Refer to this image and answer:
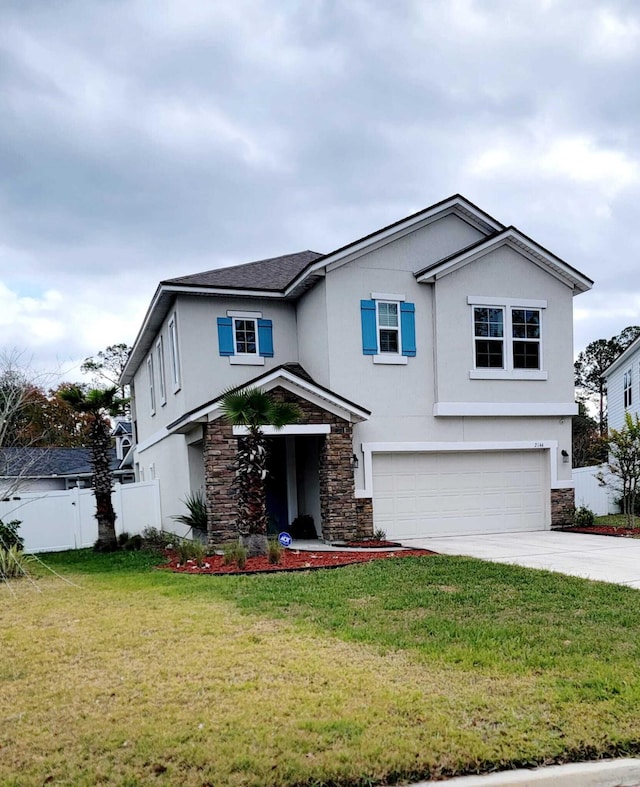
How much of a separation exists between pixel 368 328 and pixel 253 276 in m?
3.64

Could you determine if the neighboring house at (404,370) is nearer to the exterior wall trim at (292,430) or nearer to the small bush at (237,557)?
the exterior wall trim at (292,430)

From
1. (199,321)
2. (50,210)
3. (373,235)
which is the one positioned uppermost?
(50,210)

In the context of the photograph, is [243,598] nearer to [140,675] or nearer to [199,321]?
[140,675]

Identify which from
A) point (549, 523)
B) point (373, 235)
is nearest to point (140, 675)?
point (373, 235)

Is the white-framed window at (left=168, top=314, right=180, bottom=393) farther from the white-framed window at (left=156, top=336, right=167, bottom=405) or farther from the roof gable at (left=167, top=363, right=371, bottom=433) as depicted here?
the roof gable at (left=167, top=363, right=371, bottom=433)

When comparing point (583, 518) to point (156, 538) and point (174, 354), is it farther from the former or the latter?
point (174, 354)

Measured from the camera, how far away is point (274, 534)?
15.2 m

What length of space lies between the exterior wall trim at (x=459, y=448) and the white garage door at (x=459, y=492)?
205mm

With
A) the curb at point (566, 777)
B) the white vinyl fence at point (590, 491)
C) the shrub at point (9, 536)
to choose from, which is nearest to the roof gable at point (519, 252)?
the white vinyl fence at point (590, 491)

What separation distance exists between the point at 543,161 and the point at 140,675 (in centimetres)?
1465

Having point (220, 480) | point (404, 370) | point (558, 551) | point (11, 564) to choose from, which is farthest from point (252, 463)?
point (558, 551)

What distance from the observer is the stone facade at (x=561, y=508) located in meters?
15.8

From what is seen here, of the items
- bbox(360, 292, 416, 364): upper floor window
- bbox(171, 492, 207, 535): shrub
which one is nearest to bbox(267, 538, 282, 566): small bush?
bbox(171, 492, 207, 535): shrub

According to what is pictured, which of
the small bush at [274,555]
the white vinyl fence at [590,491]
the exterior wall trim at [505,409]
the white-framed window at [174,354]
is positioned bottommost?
the white vinyl fence at [590,491]
